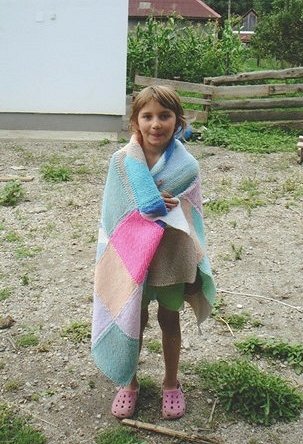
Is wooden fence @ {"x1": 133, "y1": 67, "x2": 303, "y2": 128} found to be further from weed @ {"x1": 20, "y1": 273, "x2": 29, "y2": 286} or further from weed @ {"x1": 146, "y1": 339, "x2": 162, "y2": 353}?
weed @ {"x1": 146, "y1": 339, "x2": 162, "y2": 353}

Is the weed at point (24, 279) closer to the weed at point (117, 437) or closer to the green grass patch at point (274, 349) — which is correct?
the green grass patch at point (274, 349)

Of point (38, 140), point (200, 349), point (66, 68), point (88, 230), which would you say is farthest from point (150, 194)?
point (66, 68)

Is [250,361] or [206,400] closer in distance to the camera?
[206,400]

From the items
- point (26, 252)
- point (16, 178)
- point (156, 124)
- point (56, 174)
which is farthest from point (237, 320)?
point (16, 178)

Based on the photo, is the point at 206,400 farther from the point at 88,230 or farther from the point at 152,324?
the point at 88,230

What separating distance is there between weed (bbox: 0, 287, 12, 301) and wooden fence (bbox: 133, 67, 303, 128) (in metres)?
6.57

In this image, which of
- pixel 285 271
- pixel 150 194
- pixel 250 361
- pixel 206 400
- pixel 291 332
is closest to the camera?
pixel 150 194

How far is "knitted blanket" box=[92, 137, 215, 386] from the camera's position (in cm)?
259

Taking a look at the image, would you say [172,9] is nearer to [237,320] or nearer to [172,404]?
[237,320]

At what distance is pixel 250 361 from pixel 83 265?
1.90m

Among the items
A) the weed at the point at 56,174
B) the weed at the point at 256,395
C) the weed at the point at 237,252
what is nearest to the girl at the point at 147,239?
the weed at the point at 256,395

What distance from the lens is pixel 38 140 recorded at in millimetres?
9898

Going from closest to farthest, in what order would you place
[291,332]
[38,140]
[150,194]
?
[150,194] → [291,332] → [38,140]

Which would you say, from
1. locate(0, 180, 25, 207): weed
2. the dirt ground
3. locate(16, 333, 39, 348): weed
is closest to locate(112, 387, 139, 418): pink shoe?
the dirt ground
